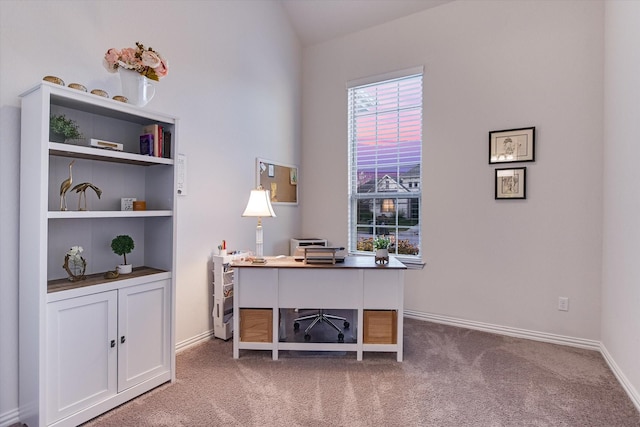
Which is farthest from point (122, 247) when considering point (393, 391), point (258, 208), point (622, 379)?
point (622, 379)

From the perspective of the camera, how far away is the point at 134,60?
7.00 ft

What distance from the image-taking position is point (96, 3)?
229cm

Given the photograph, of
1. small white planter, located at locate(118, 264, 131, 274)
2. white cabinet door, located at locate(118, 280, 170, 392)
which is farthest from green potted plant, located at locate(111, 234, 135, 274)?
white cabinet door, located at locate(118, 280, 170, 392)

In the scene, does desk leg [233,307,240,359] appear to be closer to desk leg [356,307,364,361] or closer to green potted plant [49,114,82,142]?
desk leg [356,307,364,361]

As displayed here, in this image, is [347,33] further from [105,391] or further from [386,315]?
[105,391]

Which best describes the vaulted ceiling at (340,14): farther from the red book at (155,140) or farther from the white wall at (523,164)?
the red book at (155,140)

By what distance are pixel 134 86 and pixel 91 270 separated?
1.24 meters

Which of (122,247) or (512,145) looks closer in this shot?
(122,247)

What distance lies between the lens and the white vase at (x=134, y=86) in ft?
7.05

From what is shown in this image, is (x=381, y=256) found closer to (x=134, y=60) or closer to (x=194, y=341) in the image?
(x=194, y=341)

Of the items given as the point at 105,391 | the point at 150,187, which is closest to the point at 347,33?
the point at 150,187

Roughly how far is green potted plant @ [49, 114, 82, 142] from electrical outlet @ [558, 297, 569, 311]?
3.93 meters

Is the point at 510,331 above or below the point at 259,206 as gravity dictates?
below

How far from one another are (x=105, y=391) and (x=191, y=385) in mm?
510
